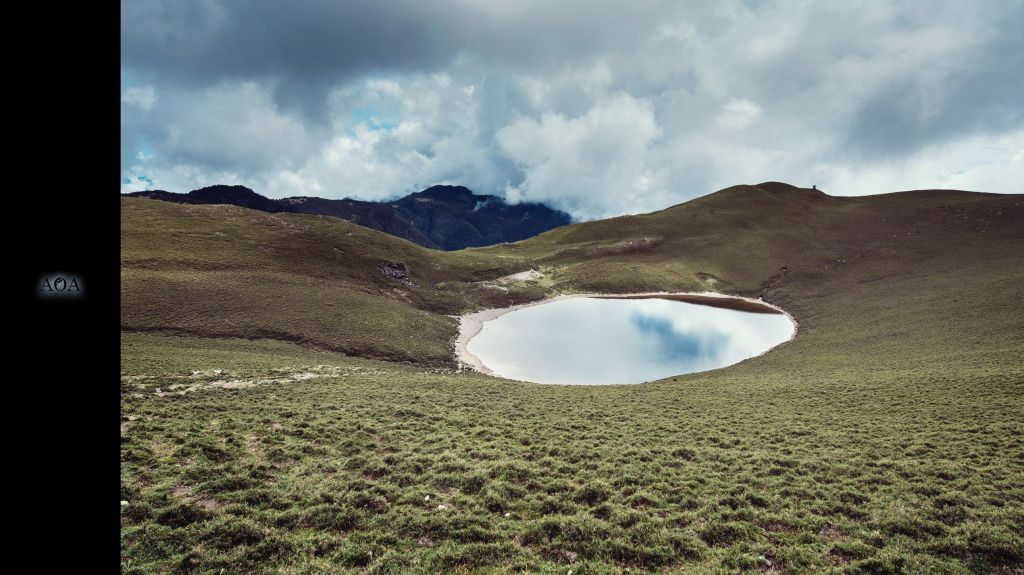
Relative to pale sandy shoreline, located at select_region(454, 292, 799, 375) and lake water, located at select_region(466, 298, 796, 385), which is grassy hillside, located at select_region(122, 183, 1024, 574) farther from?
lake water, located at select_region(466, 298, 796, 385)

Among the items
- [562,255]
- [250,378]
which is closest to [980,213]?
[562,255]

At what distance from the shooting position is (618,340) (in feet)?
219

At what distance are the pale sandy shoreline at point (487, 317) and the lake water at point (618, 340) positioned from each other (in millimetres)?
1128

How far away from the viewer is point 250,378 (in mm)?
30625

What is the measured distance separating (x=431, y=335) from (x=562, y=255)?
241ft
